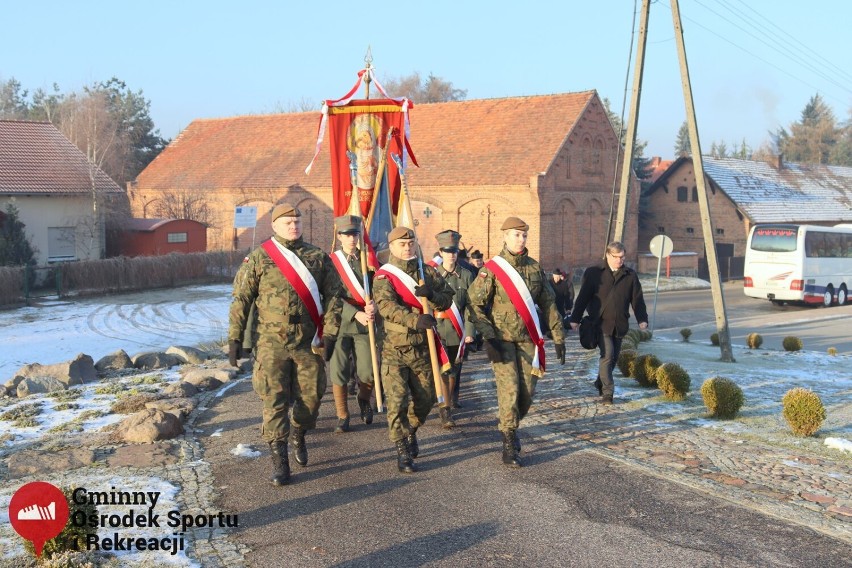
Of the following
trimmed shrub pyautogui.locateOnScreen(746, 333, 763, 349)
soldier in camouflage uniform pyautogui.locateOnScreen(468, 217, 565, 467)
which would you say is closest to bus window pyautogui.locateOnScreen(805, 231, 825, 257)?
trimmed shrub pyautogui.locateOnScreen(746, 333, 763, 349)

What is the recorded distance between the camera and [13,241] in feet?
95.2

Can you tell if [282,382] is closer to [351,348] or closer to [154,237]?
[351,348]

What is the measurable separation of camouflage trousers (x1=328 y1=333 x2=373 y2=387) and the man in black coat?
2.69 metres

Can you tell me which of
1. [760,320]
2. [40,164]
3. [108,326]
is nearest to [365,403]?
[108,326]

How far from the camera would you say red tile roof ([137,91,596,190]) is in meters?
37.2

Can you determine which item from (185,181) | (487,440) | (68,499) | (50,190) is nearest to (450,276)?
(487,440)

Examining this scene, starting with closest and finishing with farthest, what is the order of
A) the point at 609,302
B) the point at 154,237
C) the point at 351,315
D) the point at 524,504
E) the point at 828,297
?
the point at 524,504
the point at 351,315
the point at 609,302
the point at 828,297
the point at 154,237

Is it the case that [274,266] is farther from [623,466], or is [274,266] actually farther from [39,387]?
[39,387]

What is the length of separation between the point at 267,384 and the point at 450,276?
3.47 metres

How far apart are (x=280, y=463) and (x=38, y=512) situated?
2.46 meters

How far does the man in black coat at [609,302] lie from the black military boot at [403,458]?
11.3ft

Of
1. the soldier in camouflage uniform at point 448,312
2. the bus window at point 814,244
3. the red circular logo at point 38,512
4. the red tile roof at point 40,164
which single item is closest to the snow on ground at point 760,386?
the soldier in camouflage uniform at point 448,312

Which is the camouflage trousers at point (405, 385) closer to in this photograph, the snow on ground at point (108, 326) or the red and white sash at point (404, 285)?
the red and white sash at point (404, 285)

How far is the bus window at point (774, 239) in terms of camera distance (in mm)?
30453
